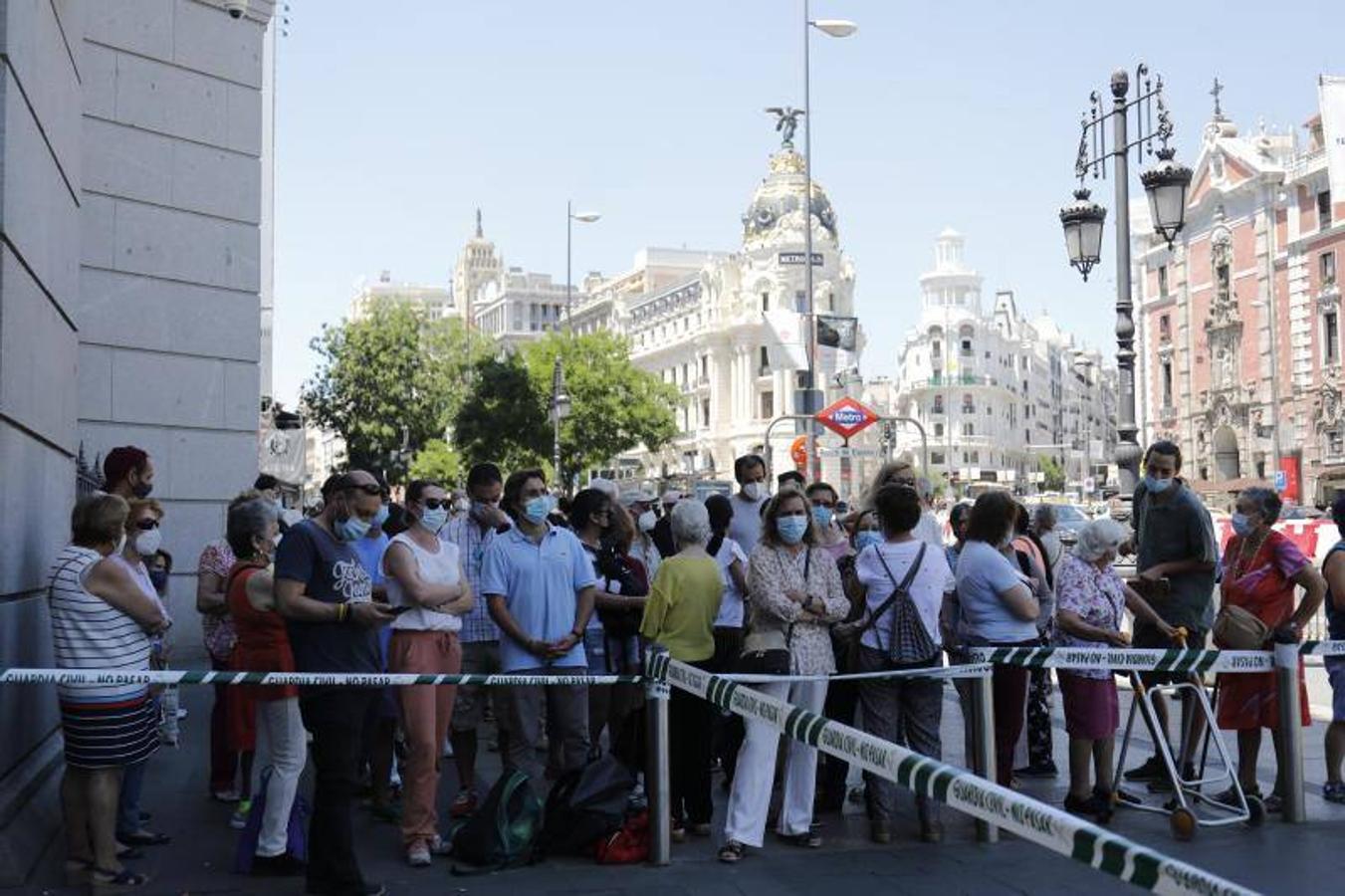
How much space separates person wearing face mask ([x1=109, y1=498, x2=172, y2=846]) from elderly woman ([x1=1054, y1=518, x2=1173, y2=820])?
4.75m

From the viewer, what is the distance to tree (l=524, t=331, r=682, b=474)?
6253cm

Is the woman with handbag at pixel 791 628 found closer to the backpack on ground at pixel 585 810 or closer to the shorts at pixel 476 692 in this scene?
the backpack on ground at pixel 585 810

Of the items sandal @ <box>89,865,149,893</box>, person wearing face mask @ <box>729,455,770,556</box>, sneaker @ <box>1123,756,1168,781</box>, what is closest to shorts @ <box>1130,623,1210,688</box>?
sneaker @ <box>1123,756,1168,781</box>

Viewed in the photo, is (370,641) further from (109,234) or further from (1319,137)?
(1319,137)

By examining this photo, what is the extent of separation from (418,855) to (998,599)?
11.0 feet

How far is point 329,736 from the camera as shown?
5969 millimetres

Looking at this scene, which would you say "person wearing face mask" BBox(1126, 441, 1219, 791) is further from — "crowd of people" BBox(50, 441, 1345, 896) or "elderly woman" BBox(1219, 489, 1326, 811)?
"elderly woman" BBox(1219, 489, 1326, 811)

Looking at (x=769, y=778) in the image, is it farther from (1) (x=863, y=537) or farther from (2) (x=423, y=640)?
(1) (x=863, y=537)

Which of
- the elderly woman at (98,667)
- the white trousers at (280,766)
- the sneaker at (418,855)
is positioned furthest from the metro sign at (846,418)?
the elderly woman at (98,667)

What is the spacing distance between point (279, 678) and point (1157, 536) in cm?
548

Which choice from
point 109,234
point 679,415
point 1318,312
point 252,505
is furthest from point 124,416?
point 679,415

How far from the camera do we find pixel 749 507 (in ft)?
31.8

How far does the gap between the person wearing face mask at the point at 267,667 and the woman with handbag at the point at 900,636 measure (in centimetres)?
295

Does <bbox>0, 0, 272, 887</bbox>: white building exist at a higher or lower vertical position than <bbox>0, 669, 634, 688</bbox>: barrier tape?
higher
